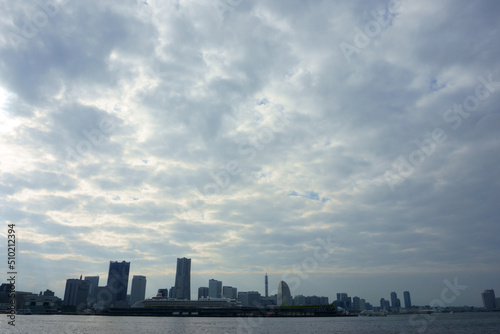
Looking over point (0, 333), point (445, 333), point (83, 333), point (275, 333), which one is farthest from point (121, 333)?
point (445, 333)

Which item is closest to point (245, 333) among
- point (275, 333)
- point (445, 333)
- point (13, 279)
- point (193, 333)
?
point (275, 333)

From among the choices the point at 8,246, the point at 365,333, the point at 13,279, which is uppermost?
the point at 8,246

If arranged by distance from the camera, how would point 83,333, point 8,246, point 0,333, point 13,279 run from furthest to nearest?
point 83,333
point 0,333
point 13,279
point 8,246

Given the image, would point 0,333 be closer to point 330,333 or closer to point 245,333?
point 245,333

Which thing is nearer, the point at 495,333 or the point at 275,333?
the point at 495,333

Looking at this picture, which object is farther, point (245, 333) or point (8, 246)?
point (245, 333)

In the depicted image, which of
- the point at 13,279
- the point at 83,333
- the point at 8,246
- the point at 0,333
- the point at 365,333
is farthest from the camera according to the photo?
the point at 365,333

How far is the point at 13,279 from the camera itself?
49125 mm

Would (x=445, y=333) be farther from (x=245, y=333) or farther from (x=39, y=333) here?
(x=39, y=333)

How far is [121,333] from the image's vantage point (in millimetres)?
84438

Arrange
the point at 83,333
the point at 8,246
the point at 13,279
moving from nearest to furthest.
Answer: the point at 8,246
the point at 13,279
the point at 83,333

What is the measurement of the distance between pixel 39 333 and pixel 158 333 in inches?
1142

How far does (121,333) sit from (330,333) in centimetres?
5563

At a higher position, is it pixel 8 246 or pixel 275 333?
pixel 8 246
